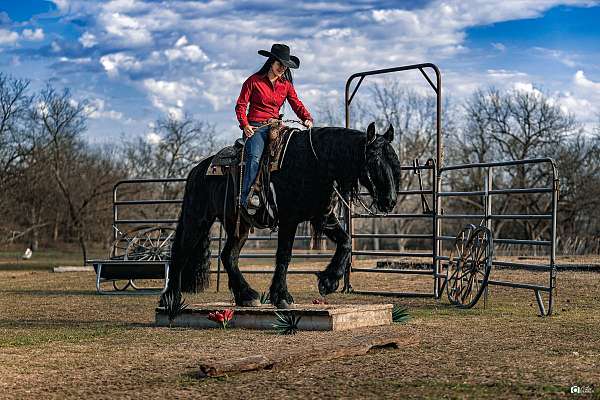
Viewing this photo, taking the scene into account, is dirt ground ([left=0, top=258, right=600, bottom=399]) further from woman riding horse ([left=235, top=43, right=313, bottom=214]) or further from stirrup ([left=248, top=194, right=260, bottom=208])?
woman riding horse ([left=235, top=43, right=313, bottom=214])

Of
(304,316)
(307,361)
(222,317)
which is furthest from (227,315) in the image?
(307,361)

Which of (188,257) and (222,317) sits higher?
(188,257)

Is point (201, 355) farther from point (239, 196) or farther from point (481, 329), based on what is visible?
point (481, 329)

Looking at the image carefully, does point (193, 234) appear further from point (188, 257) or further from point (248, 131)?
point (248, 131)

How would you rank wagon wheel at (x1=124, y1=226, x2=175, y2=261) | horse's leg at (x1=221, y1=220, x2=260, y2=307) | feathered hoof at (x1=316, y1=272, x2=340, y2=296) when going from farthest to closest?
wagon wheel at (x1=124, y1=226, x2=175, y2=261) < horse's leg at (x1=221, y1=220, x2=260, y2=307) < feathered hoof at (x1=316, y1=272, x2=340, y2=296)

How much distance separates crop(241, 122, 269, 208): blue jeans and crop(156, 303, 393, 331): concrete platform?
1186 millimetres

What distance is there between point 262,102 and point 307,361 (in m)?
3.86

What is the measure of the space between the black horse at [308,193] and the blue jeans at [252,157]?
0.23 m

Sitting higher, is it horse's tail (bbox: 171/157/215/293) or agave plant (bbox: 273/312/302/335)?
horse's tail (bbox: 171/157/215/293)

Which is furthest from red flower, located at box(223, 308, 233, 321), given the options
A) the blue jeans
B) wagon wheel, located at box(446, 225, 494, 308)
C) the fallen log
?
wagon wheel, located at box(446, 225, 494, 308)

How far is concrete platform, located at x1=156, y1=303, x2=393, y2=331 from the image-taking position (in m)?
9.22

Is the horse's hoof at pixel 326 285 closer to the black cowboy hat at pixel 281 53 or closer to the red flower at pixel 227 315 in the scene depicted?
the red flower at pixel 227 315

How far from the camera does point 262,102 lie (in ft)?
33.3

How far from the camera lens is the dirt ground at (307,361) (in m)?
6.18
